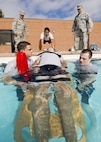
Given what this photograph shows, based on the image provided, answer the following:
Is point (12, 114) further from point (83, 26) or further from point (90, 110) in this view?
point (83, 26)

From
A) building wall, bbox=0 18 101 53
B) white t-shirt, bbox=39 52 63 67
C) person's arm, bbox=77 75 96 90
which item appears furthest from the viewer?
building wall, bbox=0 18 101 53

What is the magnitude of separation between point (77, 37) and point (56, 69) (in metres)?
5.73

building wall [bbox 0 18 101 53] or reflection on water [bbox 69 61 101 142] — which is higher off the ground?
building wall [bbox 0 18 101 53]

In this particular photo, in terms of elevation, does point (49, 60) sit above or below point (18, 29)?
below

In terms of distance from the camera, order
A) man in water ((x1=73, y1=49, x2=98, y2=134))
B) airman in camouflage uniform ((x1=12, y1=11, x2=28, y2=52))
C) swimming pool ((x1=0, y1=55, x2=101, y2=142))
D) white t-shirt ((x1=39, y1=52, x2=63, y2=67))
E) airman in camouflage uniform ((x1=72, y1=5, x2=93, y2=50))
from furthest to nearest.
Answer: airman in camouflage uniform ((x1=12, y1=11, x2=28, y2=52)), airman in camouflage uniform ((x1=72, y1=5, x2=93, y2=50)), white t-shirt ((x1=39, y1=52, x2=63, y2=67)), man in water ((x1=73, y1=49, x2=98, y2=134)), swimming pool ((x1=0, y1=55, x2=101, y2=142))

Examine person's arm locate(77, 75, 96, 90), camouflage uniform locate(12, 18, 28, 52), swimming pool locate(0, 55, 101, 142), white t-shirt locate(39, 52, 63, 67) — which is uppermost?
camouflage uniform locate(12, 18, 28, 52)

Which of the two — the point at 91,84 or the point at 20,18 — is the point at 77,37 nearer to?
the point at 20,18

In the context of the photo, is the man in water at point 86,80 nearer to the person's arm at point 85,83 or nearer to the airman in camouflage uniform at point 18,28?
the person's arm at point 85,83

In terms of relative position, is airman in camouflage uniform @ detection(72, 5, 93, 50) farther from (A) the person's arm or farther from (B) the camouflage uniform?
(A) the person's arm

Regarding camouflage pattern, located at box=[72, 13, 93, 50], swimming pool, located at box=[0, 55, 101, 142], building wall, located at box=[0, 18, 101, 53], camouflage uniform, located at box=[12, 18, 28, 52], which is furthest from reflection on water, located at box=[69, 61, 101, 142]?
building wall, located at box=[0, 18, 101, 53]

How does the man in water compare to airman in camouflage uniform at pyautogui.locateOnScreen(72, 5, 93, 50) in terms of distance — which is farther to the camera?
airman in camouflage uniform at pyautogui.locateOnScreen(72, 5, 93, 50)

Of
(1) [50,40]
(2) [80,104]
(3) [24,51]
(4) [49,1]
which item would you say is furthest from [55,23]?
(4) [49,1]

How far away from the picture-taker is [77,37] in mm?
10164

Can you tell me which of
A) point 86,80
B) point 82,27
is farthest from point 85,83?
point 82,27
